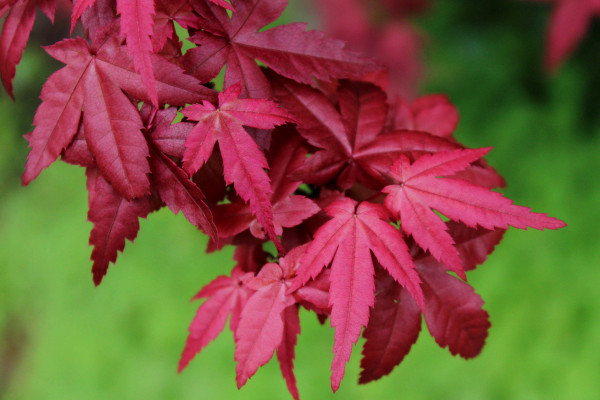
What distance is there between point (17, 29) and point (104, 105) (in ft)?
0.65

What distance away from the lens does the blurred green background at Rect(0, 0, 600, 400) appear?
161cm

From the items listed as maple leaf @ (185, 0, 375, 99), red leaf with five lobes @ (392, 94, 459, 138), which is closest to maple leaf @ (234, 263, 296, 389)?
maple leaf @ (185, 0, 375, 99)

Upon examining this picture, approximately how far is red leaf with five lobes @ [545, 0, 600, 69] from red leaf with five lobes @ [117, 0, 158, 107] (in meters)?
1.23

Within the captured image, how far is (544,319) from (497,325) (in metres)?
0.15

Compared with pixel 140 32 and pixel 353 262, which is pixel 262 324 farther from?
pixel 140 32

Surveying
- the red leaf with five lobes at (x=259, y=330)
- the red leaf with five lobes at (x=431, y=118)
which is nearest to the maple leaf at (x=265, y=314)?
the red leaf with five lobes at (x=259, y=330)

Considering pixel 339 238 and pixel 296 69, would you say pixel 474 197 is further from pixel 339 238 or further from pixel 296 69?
pixel 296 69

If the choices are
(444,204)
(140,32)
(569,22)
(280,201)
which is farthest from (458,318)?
(569,22)

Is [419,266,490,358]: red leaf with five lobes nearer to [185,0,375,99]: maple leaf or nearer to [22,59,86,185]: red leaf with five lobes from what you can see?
[185,0,375,99]: maple leaf

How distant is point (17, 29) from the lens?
66 centimetres

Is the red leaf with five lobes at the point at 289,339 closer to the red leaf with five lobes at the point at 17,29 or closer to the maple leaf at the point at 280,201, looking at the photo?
the maple leaf at the point at 280,201

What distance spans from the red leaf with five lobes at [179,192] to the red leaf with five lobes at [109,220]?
0.11 feet

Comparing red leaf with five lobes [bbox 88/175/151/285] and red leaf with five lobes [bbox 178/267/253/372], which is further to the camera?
red leaf with five lobes [bbox 178/267/253/372]

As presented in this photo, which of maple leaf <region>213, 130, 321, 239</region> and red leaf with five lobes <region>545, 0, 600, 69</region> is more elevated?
red leaf with five lobes <region>545, 0, 600, 69</region>
